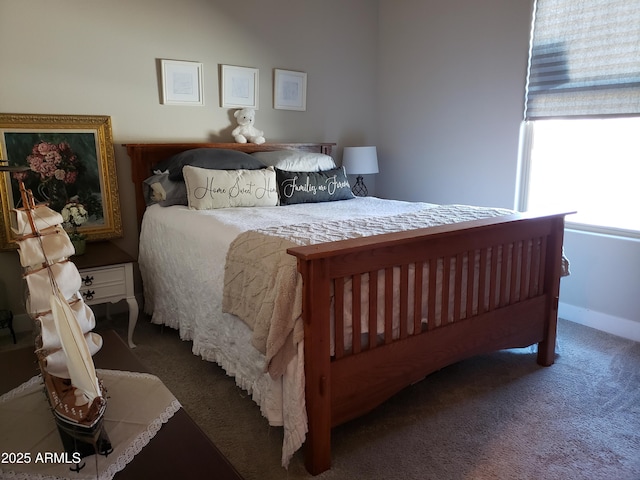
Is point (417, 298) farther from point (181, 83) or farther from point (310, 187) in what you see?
point (181, 83)

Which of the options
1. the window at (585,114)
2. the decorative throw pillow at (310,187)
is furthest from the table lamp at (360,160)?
the window at (585,114)

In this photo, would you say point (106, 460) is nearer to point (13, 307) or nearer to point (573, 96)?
point (13, 307)

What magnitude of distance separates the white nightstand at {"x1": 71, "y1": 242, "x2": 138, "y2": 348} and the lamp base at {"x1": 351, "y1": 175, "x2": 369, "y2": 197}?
7.15 ft

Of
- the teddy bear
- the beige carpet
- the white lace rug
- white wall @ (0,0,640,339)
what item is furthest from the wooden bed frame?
the teddy bear

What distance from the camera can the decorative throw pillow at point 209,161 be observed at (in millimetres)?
2854

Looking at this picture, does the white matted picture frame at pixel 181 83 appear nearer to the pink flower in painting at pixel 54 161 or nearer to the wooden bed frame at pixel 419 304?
the pink flower in painting at pixel 54 161

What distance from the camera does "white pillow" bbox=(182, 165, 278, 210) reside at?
269 centimetres

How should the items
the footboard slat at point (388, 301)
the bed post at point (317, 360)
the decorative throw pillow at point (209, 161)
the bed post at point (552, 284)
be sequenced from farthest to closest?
the decorative throw pillow at point (209, 161) → the bed post at point (552, 284) → the footboard slat at point (388, 301) → the bed post at point (317, 360)

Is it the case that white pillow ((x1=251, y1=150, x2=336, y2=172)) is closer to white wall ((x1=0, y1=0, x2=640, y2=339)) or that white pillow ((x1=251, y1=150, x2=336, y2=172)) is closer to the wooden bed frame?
white wall ((x1=0, y1=0, x2=640, y2=339))

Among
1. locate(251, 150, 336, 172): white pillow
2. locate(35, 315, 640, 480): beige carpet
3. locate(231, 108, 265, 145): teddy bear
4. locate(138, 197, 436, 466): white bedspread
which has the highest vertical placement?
locate(231, 108, 265, 145): teddy bear

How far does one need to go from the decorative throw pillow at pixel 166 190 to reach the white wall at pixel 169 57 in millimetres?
A: 266

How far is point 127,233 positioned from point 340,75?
2.21 m

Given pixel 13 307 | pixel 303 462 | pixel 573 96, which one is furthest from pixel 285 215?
pixel 573 96

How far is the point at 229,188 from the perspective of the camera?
9.07 ft
